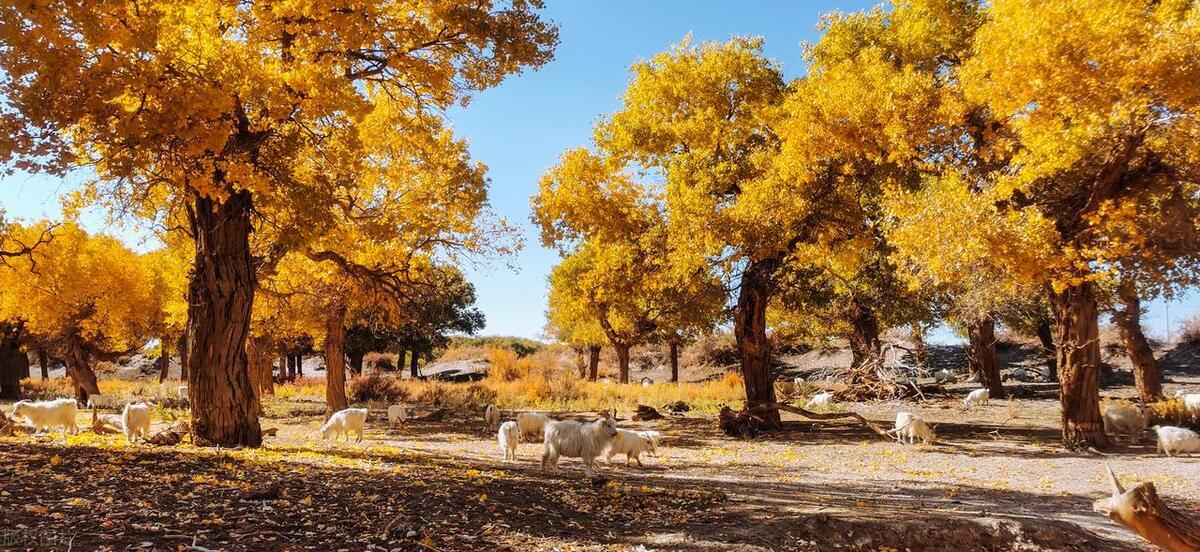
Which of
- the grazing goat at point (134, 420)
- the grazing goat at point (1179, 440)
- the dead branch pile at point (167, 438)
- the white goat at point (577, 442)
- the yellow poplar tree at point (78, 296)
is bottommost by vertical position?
the grazing goat at point (1179, 440)

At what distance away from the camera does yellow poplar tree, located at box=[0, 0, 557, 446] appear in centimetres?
692

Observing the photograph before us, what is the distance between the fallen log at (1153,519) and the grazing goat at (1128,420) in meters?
12.3

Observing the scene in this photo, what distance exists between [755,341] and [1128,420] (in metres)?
7.67

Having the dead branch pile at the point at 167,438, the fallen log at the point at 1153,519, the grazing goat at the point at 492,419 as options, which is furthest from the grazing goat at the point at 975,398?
the dead branch pile at the point at 167,438

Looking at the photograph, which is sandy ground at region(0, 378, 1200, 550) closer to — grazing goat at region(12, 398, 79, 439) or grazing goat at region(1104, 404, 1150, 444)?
grazing goat at region(1104, 404, 1150, 444)

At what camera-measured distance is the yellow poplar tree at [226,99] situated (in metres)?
6.92

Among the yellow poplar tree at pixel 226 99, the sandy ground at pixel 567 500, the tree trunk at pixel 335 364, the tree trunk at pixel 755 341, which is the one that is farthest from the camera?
the tree trunk at pixel 335 364

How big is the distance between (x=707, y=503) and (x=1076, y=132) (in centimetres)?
798

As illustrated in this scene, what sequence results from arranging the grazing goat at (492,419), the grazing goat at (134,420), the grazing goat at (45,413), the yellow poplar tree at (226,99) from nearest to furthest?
the yellow poplar tree at (226,99) → the grazing goat at (134,420) → the grazing goat at (45,413) → the grazing goat at (492,419)

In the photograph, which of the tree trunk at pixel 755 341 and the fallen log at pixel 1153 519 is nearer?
the fallen log at pixel 1153 519

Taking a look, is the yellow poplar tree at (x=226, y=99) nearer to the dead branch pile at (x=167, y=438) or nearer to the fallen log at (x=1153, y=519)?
the dead branch pile at (x=167, y=438)

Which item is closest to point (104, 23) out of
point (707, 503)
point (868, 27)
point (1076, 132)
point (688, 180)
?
point (707, 503)

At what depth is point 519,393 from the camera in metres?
27.3

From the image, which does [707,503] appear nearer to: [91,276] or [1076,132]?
[1076,132]
